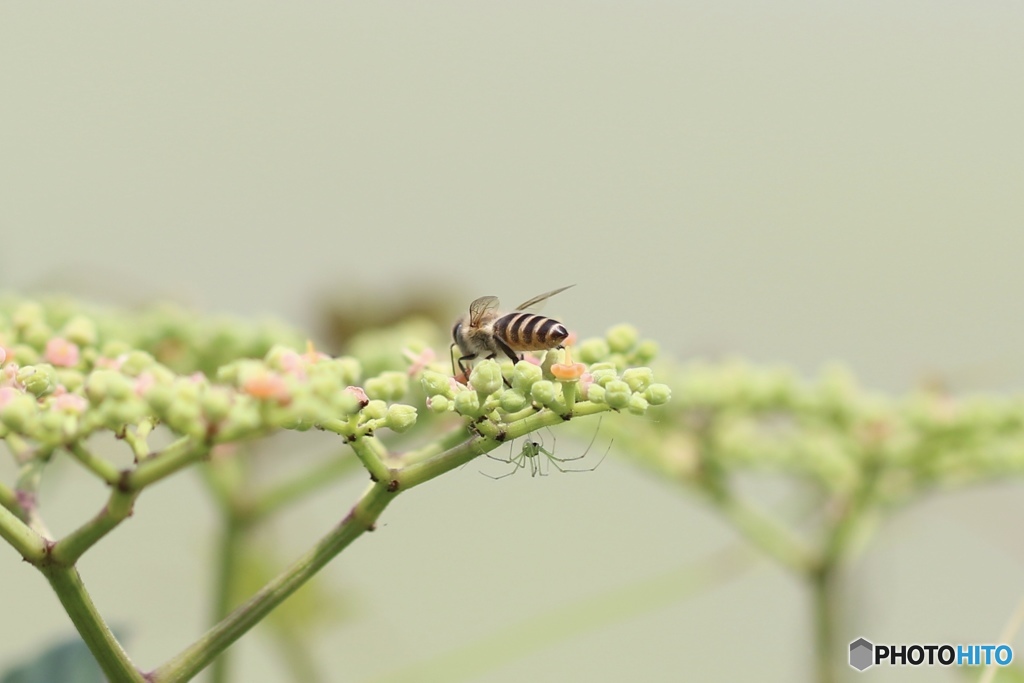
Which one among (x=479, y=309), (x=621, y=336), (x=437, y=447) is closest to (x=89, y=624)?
(x=437, y=447)

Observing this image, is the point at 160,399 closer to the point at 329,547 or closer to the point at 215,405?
the point at 215,405

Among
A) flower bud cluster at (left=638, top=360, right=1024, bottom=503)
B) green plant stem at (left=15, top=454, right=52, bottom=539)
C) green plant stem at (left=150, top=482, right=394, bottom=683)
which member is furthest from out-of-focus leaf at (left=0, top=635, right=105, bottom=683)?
flower bud cluster at (left=638, top=360, right=1024, bottom=503)

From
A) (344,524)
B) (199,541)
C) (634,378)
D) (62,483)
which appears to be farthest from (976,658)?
(199,541)

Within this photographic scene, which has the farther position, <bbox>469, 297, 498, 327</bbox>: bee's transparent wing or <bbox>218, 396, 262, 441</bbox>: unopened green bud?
<bbox>469, 297, 498, 327</bbox>: bee's transparent wing

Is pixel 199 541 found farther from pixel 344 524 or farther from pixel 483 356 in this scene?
pixel 344 524

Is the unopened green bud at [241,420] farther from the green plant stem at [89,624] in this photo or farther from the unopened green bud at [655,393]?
the unopened green bud at [655,393]

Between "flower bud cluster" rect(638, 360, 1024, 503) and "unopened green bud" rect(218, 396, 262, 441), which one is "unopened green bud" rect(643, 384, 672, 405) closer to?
"unopened green bud" rect(218, 396, 262, 441)
